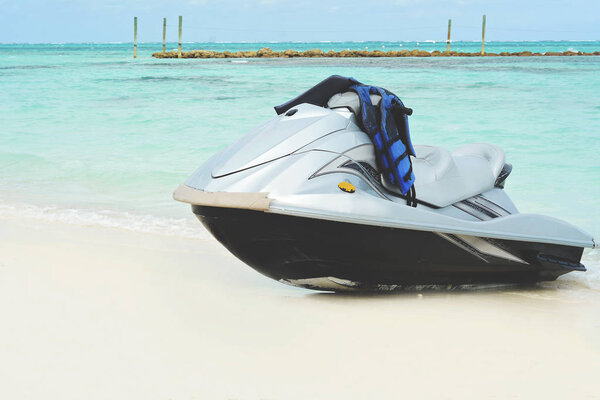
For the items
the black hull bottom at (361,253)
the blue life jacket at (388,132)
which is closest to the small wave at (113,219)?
the black hull bottom at (361,253)

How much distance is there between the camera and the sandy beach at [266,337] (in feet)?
6.63

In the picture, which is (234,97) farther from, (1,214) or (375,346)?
(375,346)

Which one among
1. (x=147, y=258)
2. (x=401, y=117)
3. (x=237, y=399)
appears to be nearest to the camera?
(x=237, y=399)

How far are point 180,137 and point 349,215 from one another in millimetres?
6977

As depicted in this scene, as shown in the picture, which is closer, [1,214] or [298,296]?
[298,296]

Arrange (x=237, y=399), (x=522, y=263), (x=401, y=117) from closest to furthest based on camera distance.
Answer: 1. (x=237, y=399)
2. (x=401, y=117)
3. (x=522, y=263)

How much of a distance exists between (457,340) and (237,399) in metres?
0.83

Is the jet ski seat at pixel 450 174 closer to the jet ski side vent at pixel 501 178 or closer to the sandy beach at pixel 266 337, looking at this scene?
the jet ski side vent at pixel 501 178

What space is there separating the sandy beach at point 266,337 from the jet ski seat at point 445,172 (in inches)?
15.8

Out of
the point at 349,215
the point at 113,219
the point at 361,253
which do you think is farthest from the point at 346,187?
the point at 113,219

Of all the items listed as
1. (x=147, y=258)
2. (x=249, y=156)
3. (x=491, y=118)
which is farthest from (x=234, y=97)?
(x=249, y=156)

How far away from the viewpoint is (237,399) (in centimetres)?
194

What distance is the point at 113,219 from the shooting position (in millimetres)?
4422

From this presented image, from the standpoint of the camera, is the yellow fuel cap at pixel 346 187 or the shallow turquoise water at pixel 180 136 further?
the shallow turquoise water at pixel 180 136
